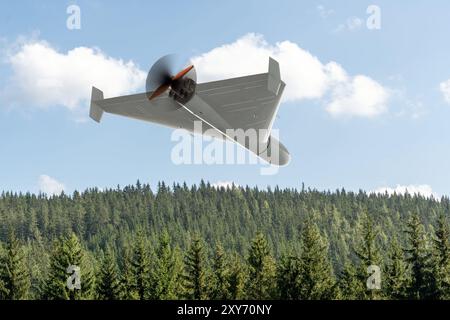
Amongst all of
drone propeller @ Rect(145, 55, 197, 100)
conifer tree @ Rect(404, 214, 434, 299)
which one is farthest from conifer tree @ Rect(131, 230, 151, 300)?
drone propeller @ Rect(145, 55, 197, 100)

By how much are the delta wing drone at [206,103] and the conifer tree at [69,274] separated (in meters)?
34.0

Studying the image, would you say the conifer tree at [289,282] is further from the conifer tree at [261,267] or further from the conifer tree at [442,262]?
the conifer tree at [442,262]

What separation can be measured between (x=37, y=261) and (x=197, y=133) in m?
173

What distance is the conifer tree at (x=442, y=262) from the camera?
5300 centimetres

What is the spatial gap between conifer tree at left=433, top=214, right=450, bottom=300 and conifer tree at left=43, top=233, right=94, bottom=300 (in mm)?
37348

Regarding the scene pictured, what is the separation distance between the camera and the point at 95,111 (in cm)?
3225

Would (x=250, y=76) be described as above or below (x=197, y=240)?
above

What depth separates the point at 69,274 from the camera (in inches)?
2451

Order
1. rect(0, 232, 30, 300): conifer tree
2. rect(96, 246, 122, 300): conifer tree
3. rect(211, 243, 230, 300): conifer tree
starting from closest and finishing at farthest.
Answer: rect(96, 246, 122, 300): conifer tree, rect(211, 243, 230, 300): conifer tree, rect(0, 232, 30, 300): conifer tree

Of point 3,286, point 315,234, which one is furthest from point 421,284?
point 3,286

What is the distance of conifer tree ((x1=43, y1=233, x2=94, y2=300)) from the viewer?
62.8 meters

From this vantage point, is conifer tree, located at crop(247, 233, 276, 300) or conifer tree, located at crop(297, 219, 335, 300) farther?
conifer tree, located at crop(247, 233, 276, 300)

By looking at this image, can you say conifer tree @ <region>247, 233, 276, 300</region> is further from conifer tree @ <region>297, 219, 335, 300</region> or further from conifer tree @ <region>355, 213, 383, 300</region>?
conifer tree @ <region>355, 213, 383, 300</region>
